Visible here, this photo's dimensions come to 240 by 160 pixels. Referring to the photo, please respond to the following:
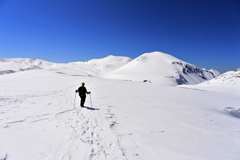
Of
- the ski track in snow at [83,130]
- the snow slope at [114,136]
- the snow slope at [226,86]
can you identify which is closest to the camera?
the ski track in snow at [83,130]

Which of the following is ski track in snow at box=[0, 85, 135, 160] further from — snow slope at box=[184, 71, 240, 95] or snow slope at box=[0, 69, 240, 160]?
snow slope at box=[184, 71, 240, 95]

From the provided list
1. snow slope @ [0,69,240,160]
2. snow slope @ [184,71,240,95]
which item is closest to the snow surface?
snow slope @ [0,69,240,160]

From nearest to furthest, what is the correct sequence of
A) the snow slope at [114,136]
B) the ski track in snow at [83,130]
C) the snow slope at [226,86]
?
the ski track in snow at [83,130], the snow slope at [114,136], the snow slope at [226,86]

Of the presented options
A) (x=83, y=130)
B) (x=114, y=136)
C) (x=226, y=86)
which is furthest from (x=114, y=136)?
(x=226, y=86)

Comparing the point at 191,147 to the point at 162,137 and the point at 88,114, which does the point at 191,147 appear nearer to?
the point at 162,137

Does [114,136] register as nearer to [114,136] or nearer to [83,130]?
[114,136]

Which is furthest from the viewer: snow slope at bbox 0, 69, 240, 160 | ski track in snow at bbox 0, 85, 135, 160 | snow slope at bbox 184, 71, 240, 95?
snow slope at bbox 184, 71, 240, 95

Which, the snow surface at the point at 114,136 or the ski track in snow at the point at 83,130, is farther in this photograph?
the snow surface at the point at 114,136

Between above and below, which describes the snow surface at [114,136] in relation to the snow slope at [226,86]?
below

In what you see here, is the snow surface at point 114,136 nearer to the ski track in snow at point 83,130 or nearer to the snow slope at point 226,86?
the ski track in snow at point 83,130

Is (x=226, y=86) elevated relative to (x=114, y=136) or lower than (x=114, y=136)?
elevated

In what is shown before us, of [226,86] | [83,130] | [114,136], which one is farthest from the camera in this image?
[226,86]

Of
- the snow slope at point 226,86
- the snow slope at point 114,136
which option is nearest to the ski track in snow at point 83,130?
the snow slope at point 114,136

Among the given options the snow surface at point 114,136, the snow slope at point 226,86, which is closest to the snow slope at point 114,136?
the snow surface at point 114,136
